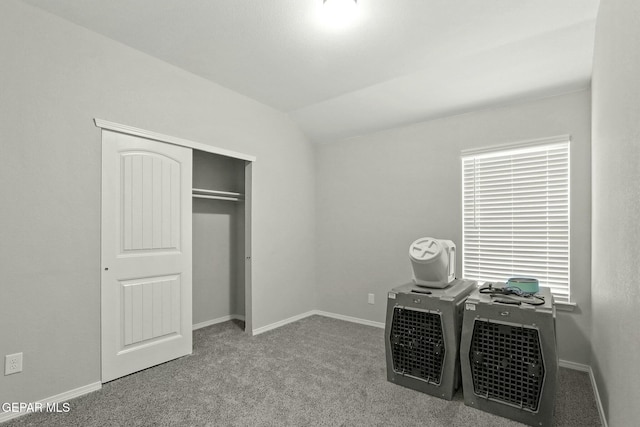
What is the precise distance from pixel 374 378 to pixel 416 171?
226 centimetres

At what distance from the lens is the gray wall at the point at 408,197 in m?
2.85

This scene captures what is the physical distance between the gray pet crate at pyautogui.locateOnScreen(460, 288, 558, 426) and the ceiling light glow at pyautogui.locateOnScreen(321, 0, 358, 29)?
7.05ft

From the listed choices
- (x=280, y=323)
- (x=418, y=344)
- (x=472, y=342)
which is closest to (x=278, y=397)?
(x=418, y=344)

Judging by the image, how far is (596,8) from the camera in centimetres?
212

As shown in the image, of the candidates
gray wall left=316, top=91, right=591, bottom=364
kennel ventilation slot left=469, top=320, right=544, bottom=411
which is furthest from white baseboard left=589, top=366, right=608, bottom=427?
kennel ventilation slot left=469, top=320, right=544, bottom=411

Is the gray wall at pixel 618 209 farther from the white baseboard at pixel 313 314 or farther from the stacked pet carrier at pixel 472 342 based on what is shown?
the white baseboard at pixel 313 314

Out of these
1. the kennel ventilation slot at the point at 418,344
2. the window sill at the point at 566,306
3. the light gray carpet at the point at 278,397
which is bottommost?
the light gray carpet at the point at 278,397

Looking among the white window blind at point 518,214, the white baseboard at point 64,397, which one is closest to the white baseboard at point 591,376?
the white window blind at point 518,214

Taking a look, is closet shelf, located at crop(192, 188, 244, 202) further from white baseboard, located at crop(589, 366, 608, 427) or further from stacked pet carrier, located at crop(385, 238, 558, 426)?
white baseboard, located at crop(589, 366, 608, 427)

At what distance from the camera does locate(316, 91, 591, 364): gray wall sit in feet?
9.34

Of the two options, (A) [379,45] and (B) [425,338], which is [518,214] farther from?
(A) [379,45]

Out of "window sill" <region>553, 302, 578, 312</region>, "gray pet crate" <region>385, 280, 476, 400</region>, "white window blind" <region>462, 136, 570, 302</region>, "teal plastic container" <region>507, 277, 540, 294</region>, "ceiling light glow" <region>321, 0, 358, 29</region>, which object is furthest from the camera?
"white window blind" <region>462, 136, 570, 302</region>

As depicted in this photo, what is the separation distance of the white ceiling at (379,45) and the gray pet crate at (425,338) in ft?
6.35

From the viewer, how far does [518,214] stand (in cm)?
314
